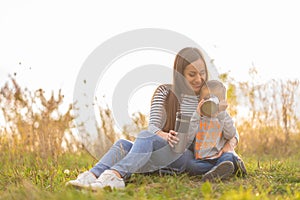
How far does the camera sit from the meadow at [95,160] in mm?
2719

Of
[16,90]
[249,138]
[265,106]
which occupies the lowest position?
[249,138]

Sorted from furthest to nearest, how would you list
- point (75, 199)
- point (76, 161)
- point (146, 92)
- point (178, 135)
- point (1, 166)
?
point (76, 161), point (1, 166), point (146, 92), point (178, 135), point (75, 199)

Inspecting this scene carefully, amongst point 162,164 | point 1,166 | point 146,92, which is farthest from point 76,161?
point 162,164

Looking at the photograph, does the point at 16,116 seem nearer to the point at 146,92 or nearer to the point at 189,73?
the point at 146,92

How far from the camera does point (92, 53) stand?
3982 mm

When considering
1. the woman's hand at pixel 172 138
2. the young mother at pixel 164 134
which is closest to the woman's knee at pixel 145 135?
the young mother at pixel 164 134

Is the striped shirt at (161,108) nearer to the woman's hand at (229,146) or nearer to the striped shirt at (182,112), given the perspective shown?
the striped shirt at (182,112)

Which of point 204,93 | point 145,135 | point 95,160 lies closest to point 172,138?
point 145,135

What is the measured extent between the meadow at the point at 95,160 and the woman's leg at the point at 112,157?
189 mm

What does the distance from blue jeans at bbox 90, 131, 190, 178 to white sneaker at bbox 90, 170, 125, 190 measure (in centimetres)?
7

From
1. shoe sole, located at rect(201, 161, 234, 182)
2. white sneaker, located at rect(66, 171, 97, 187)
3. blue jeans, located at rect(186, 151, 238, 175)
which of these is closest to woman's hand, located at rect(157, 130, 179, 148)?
blue jeans, located at rect(186, 151, 238, 175)

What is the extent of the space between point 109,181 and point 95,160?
2069 mm

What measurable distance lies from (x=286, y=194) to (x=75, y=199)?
1415 mm

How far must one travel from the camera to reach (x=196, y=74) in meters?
3.22
